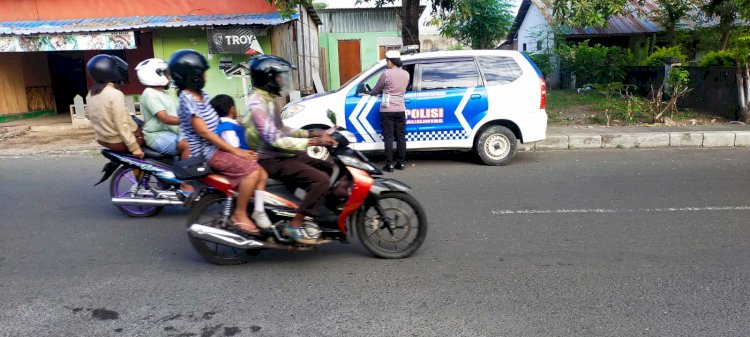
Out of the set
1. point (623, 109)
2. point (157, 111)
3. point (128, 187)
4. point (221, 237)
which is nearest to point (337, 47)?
point (623, 109)

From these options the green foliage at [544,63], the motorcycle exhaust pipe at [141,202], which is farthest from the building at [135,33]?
the green foliage at [544,63]

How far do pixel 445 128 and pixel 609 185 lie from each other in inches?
97.6

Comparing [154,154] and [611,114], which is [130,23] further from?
[611,114]

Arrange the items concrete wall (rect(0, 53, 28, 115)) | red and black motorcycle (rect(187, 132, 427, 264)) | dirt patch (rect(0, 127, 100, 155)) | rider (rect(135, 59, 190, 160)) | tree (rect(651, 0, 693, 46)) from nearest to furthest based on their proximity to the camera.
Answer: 1. red and black motorcycle (rect(187, 132, 427, 264))
2. rider (rect(135, 59, 190, 160))
3. dirt patch (rect(0, 127, 100, 155))
4. concrete wall (rect(0, 53, 28, 115))
5. tree (rect(651, 0, 693, 46))

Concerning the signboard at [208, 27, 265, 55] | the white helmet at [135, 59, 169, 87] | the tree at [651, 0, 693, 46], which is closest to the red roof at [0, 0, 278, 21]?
the signboard at [208, 27, 265, 55]

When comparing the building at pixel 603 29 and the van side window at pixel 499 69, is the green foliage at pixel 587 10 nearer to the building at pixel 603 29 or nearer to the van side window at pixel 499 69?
the van side window at pixel 499 69

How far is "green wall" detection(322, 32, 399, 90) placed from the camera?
22.7 metres

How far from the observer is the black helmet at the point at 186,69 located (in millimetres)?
4121

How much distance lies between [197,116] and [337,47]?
19768 mm

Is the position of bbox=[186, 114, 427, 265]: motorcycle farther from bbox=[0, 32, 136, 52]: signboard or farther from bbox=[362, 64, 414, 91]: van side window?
bbox=[0, 32, 136, 52]: signboard

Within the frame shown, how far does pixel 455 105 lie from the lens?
800 centimetres

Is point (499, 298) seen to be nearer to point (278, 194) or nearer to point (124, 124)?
point (278, 194)

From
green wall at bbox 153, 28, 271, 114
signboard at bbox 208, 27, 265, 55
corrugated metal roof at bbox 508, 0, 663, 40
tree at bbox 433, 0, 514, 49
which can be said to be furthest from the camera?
tree at bbox 433, 0, 514, 49

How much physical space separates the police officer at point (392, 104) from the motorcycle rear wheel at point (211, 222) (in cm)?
353
